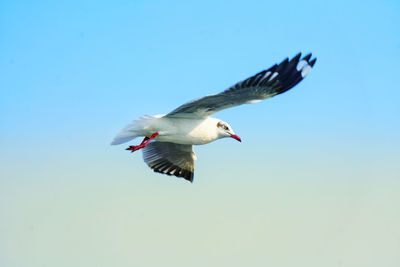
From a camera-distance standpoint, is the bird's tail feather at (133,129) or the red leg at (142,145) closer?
the bird's tail feather at (133,129)

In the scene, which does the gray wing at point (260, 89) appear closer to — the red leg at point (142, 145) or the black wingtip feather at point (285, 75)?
the black wingtip feather at point (285, 75)

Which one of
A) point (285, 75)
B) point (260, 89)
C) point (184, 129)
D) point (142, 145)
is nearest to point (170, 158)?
point (142, 145)

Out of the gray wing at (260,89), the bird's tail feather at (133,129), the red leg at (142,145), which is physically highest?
the gray wing at (260,89)

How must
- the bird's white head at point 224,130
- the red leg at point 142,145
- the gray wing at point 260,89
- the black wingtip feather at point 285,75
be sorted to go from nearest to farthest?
the gray wing at point 260,89
the black wingtip feather at point 285,75
the red leg at point 142,145
the bird's white head at point 224,130

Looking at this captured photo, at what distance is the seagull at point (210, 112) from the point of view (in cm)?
703

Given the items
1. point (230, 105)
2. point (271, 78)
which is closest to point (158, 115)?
point (230, 105)

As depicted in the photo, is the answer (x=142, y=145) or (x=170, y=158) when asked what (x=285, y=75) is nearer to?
(x=142, y=145)

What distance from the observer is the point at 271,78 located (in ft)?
23.2

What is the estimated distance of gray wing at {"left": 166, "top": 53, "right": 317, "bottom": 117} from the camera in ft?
22.9

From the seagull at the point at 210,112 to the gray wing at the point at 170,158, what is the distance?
1.47 m

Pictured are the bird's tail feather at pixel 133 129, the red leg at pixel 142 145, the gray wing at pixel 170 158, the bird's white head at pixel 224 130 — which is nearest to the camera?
the bird's tail feather at pixel 133 129

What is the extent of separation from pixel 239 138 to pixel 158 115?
126 cm

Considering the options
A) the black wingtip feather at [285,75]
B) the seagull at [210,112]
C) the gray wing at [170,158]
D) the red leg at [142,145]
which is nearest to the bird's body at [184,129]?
the seagull at [210,112]

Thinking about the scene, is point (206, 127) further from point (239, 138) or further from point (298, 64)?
point (298, 64)
